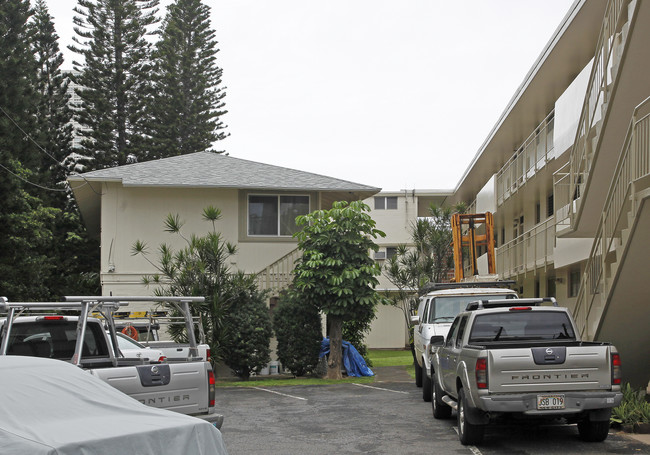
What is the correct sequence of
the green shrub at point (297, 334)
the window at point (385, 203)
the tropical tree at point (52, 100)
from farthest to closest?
A: the window at point (385, 203), the tropical tree at point (52, 100), the green shrub at point (297, 334)

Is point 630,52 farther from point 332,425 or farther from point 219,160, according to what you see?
point 219,160

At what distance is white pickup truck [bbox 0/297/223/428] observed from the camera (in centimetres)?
869

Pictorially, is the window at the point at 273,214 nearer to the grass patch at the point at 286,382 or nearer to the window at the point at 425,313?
the grass patch at the point at 286,382

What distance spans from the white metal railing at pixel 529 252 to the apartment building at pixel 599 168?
0.20 ft

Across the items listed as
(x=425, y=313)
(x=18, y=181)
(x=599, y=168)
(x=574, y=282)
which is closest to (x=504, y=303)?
(x=599, y=168)

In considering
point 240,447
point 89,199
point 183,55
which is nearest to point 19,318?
point 240,447

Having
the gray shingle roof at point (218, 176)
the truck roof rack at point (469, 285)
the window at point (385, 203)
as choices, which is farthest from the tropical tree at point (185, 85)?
the truck roof rack at point (469, 285)

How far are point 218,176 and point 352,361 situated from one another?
751 centimetres

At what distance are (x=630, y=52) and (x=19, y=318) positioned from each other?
9.60 metres

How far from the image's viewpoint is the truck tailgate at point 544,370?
9883mm

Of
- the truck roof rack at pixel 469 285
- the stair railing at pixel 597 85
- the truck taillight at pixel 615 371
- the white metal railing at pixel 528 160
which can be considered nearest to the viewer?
the truck taillight at pixel 615 371

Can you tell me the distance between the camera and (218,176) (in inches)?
1013

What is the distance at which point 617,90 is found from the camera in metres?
13.0

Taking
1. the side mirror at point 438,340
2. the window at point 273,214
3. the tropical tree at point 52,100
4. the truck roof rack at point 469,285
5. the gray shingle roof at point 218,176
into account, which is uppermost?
the tropical tree at point 52,100
